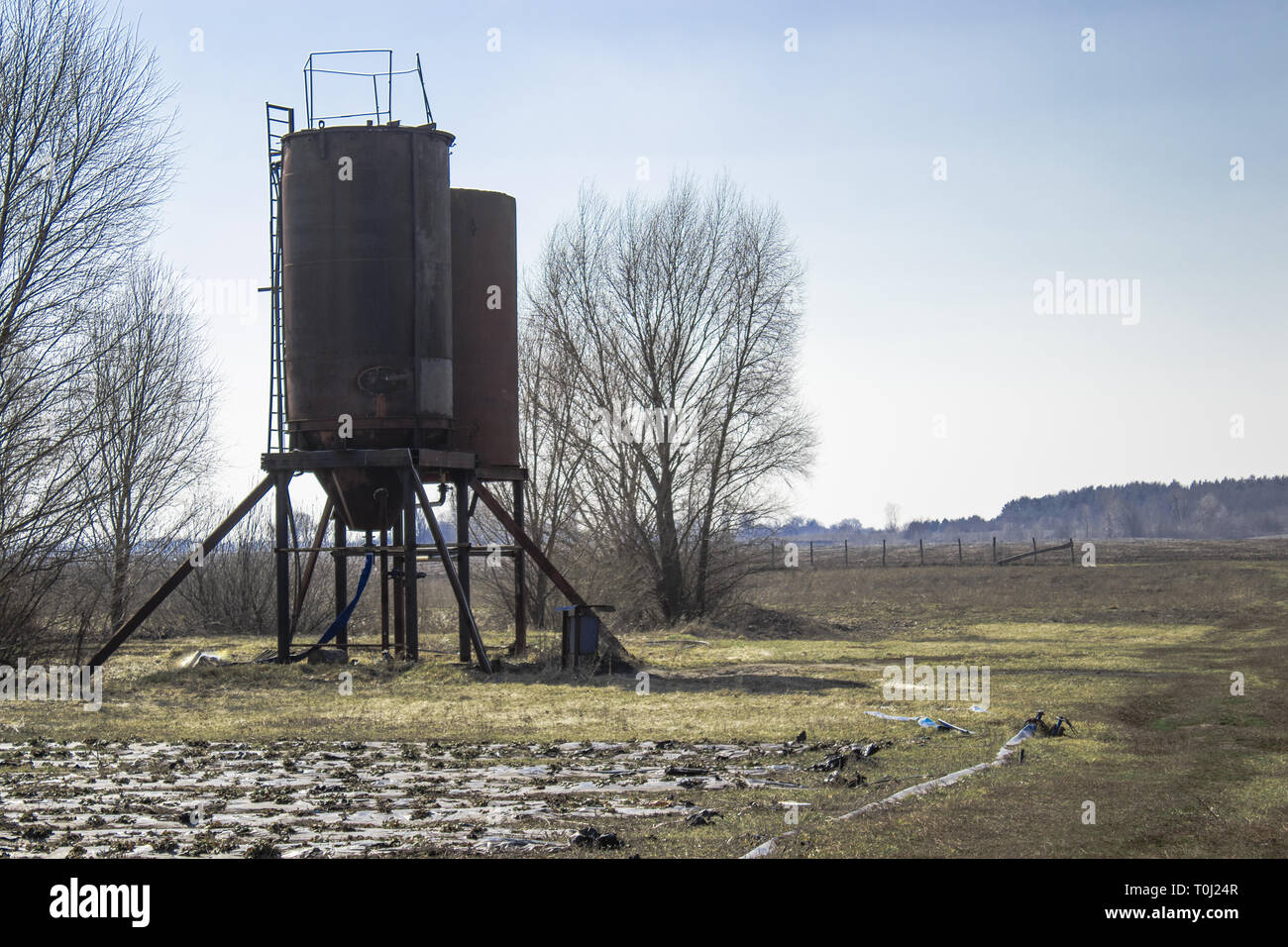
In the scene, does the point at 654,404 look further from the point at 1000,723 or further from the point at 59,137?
the point at 1000,723

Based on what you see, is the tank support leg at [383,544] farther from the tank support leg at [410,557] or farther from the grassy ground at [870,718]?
the grassy ground at [870,718]

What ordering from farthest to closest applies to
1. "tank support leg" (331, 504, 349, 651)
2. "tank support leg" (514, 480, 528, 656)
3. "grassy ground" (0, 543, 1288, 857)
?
"tank support leg" (514, 480, 528, 656) < "tank support leg" (331, 504, 349, 651) < "grassy ground" (0, 543, 1288, 857)

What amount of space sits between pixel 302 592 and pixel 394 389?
5175 mm

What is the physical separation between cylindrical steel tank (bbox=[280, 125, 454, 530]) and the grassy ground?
13.9ft

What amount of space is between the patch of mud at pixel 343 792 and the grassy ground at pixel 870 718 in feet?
1.33

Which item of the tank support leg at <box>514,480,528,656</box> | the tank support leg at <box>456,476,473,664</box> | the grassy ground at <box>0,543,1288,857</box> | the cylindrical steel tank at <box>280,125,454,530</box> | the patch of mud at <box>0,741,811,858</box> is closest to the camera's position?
the patch of mud at <box>0,741,811,858</box>

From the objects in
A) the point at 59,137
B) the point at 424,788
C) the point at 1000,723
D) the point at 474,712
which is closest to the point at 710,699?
the point at 474,712

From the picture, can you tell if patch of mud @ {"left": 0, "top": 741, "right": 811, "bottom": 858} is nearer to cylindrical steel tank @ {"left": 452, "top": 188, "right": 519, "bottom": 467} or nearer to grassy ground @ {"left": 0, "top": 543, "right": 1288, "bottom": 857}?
grassy ground @ {"left": 0, "top": 543, "right": 1288, "bottom": 857}

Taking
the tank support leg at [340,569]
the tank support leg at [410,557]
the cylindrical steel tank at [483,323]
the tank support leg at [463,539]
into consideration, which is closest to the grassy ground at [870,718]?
the tank support leg at [410,557]

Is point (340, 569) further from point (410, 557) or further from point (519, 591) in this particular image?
point (410, 557)

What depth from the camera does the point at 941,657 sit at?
2405 cm

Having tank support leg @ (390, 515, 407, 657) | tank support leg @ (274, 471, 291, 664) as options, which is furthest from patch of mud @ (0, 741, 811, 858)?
tank support leg @ (390, 515, 407, 657)

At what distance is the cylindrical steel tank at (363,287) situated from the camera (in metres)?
21.7

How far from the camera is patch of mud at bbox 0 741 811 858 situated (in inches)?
320
